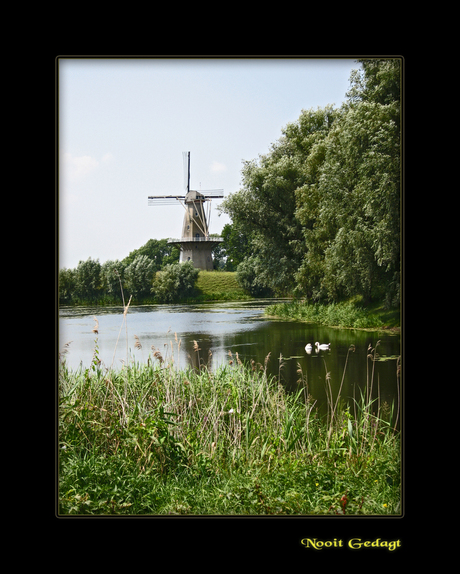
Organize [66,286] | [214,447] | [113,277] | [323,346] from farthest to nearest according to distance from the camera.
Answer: [113,277]
[323,346]
[66,286]
[214,447]

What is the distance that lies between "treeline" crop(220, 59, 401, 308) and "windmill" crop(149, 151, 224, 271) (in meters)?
0.20

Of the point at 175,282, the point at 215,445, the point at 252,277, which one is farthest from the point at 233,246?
the point at 215,445

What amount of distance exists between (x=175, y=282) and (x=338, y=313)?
158cm

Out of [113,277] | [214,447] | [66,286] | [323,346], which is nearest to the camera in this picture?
[214,447]

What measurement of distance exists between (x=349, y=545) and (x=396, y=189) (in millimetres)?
2750

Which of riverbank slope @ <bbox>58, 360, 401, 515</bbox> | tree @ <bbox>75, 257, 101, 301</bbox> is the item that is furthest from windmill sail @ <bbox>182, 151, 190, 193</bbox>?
riverbank slope @ <bbox>58, 360, 401, 515</bbox>

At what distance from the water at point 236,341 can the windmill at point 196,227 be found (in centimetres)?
46

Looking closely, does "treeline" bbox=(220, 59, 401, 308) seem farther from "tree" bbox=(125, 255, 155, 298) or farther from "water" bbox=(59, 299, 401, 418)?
"tree" bbox=(125, 255, 155, 298)

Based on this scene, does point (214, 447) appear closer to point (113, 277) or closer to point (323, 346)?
point (323, 346)

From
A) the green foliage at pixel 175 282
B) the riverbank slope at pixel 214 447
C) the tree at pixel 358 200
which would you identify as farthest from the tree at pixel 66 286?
the tree at pixel 358 200

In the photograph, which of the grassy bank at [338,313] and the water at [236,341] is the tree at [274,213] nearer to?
the grassy bank at [338,313]

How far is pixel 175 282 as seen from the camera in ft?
14.4
